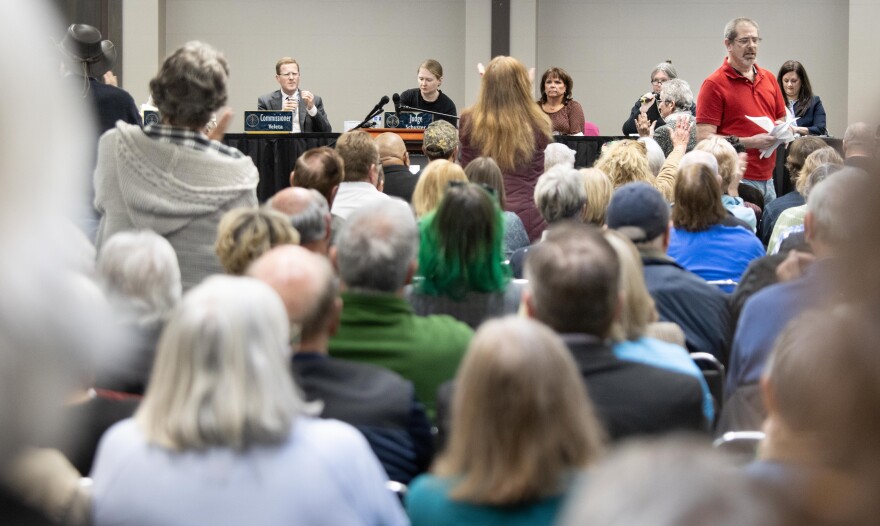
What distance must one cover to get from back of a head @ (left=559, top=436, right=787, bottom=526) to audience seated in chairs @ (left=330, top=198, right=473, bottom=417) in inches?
74.0

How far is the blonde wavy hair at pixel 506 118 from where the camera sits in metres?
5.23

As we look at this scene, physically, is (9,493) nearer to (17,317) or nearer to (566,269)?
(17,317)

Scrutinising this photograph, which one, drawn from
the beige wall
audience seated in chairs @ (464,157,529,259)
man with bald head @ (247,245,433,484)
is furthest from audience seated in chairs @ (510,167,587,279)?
the beige wall

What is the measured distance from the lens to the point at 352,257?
2.64 metres

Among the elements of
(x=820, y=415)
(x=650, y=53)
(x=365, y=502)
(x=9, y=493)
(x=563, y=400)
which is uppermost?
(x=650, y=53)

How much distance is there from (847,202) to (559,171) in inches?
148

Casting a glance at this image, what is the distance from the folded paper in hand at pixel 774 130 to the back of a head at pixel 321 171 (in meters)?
2.98

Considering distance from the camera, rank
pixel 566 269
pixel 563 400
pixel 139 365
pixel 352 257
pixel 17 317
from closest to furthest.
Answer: pixel 17 317, pixel 563 400, pixel 566 269, pixel 139 365, pixel 352 257

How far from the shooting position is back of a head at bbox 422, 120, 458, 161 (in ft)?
19.7

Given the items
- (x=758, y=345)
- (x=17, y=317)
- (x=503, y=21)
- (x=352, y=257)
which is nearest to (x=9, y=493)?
(x=17, y=317)

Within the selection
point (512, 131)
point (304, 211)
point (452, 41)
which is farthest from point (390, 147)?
point (452, 41)

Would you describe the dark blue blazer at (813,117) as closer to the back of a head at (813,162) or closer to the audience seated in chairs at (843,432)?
the back of a head at (813,162)

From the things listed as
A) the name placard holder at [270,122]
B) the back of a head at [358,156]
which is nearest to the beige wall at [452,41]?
the name placard holder at [270,122]

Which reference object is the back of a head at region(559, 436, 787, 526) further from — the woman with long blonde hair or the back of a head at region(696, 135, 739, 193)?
the back of a head at region(696, 135, 739, 193)
